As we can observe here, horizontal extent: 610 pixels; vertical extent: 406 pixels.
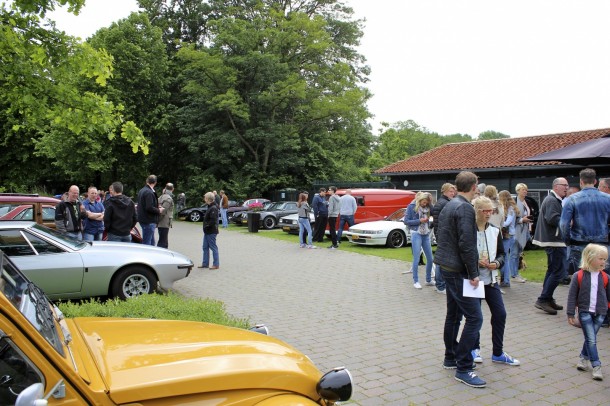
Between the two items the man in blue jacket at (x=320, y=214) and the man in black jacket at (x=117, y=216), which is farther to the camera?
the man in blue jacket at (x=320, y=214)

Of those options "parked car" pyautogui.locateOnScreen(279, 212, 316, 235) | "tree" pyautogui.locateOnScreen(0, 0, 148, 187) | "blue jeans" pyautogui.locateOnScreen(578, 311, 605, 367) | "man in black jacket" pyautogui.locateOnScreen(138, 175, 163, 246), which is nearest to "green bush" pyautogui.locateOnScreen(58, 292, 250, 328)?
"blue jeans" pyautogui.locateOnScreen(578, 311, 605, 367)

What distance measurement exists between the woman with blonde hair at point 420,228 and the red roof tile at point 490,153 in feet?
39.3

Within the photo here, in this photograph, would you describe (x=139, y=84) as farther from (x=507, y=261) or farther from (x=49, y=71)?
(x=507, y=261)

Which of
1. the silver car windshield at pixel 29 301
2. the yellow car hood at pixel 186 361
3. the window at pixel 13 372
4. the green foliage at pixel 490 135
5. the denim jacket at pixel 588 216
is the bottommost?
the yellow car hood at pixel 186 361

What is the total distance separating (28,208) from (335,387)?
34.4 ft

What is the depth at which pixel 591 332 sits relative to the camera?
468 cm

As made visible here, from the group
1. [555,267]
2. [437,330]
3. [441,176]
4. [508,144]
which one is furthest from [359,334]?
[508,144]

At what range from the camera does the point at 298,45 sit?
34.2 meters

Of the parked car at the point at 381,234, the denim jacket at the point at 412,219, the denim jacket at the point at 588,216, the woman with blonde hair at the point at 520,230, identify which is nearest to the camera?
the denim jacket at the point at 588,216

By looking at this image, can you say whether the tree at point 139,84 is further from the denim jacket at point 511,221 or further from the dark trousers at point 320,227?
the denim jacket at point 511,221

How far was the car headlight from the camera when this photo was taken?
2.30m

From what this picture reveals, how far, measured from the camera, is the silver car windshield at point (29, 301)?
1.99m

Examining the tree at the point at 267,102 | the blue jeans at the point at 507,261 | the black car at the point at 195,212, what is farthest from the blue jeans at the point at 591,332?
the tree at the point at 267,102

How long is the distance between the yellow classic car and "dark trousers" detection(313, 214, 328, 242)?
13.9 meters
